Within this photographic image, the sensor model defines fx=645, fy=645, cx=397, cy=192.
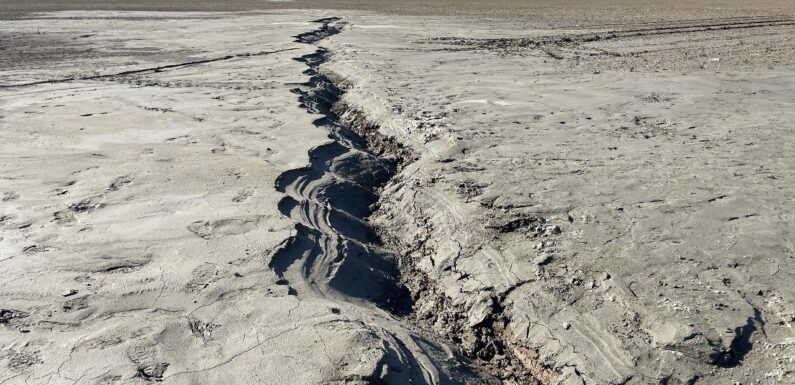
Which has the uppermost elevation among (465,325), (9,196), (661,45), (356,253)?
(661,45)

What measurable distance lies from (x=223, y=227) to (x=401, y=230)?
113cm

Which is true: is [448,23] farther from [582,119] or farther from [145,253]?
[145,253]

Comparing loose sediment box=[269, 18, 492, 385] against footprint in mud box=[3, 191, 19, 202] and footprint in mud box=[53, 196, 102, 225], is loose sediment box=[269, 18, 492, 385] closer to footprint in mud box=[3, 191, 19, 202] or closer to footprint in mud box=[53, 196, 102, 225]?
footprint in mud box=[53, 196, 102, 225]

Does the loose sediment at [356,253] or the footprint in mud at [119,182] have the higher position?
the footprint in mud at [119,182]

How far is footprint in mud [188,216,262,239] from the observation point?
3523mm

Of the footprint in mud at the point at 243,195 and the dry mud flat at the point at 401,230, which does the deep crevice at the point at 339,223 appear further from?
the footprint in mud at the point at 243,195

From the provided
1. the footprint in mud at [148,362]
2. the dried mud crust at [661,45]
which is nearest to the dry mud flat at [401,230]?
the footprint in mud at [148,362]

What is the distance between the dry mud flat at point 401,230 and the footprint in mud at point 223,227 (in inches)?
0.6

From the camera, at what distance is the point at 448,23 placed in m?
14.1

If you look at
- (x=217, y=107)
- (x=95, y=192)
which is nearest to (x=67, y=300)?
(x=95, y=192)

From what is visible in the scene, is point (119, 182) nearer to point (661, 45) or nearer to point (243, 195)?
point (243, 195)

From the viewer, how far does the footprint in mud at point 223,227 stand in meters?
3.52

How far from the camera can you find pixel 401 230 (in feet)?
13.6

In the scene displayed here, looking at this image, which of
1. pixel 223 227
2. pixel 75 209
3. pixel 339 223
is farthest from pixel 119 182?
pixel 339 223
